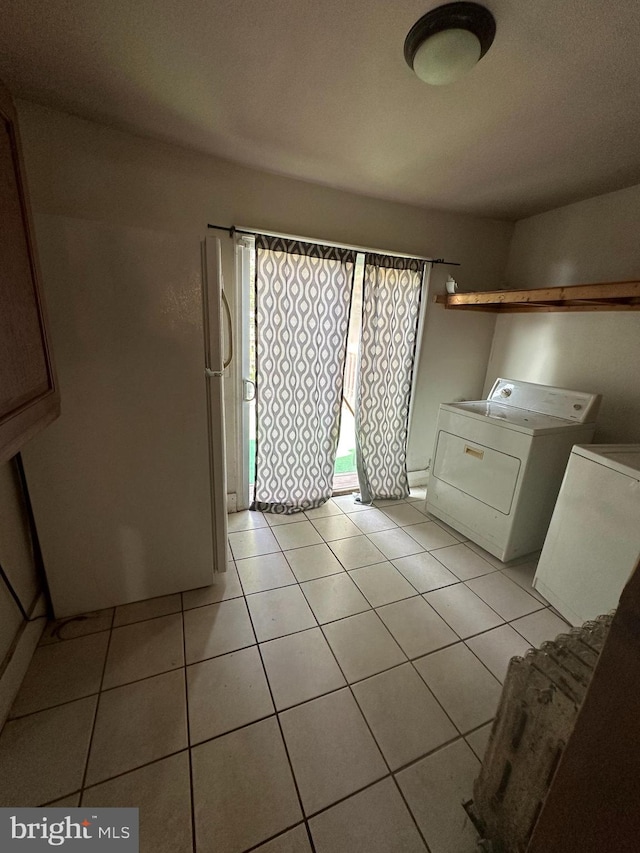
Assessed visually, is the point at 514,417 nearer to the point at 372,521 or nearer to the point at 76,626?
the point at 372,521

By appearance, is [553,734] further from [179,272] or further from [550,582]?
[179,272]

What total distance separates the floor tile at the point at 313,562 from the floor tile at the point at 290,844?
103 centimetres

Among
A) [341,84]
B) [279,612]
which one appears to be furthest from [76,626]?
[341,84]

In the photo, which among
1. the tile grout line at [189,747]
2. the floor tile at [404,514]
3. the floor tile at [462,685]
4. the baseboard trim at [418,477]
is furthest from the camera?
the baseboard trim at [418,477]

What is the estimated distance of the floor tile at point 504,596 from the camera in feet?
5.92

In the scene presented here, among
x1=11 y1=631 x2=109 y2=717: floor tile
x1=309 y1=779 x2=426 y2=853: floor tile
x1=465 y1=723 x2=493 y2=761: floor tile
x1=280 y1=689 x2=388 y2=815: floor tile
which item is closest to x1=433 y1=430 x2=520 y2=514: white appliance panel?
x1=465 y1=723 x2=493 y2=761: floor tile

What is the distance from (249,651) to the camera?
1.50m

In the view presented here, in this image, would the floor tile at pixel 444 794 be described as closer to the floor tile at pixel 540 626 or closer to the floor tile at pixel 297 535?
the floor tile at pixel 540 626

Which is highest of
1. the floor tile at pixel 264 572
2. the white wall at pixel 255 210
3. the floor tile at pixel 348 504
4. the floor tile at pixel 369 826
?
the white wall at pixel 255 210

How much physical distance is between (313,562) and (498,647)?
108 cm

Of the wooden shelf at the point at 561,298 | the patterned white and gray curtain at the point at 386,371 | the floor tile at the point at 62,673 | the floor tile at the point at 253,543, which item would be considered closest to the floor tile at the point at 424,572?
the patterned white and gray curtain at the point at 386,371

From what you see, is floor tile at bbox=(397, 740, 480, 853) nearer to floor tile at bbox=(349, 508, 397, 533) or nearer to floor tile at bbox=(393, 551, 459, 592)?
floor tile at bbox=(393, 551, 459, 592)

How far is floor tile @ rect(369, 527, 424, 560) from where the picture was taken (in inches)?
88.2

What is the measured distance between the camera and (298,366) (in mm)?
2396
